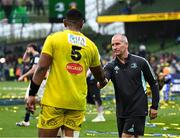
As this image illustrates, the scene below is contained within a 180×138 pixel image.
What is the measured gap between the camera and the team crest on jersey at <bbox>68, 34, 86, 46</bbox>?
786 centimetres

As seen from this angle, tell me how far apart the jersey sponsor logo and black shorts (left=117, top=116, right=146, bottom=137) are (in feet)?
4.92

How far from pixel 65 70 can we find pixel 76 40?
0.38 meters

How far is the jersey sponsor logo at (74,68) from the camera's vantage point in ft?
25.7

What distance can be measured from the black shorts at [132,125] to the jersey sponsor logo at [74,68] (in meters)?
1.50

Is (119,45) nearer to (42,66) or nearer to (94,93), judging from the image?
(42,66)

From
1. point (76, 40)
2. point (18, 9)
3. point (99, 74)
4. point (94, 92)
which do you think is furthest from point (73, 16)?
point (18, 9)

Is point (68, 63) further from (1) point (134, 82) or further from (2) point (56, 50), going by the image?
(1) point (134, 82)

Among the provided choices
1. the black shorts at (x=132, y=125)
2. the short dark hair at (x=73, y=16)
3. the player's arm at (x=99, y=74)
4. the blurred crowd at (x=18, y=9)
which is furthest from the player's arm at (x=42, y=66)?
the blurred crowd at (x=18, y=9)

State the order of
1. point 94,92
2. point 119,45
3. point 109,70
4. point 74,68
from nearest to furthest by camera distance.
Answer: point 74,68
point 119,45
point 109,70
point 94,92

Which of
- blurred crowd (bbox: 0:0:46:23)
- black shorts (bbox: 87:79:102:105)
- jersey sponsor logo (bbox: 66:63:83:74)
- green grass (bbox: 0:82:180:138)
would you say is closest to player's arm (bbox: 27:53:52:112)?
jersey sponsor logo (bbox: 66:63:83:74)

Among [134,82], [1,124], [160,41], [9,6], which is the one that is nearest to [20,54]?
[9,6]

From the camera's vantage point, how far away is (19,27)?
160ft

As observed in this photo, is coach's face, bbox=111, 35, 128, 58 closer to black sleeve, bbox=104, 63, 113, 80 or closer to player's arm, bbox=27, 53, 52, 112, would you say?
black sleeve, bbox=104, 63, 113, 80

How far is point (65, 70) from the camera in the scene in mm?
7820
